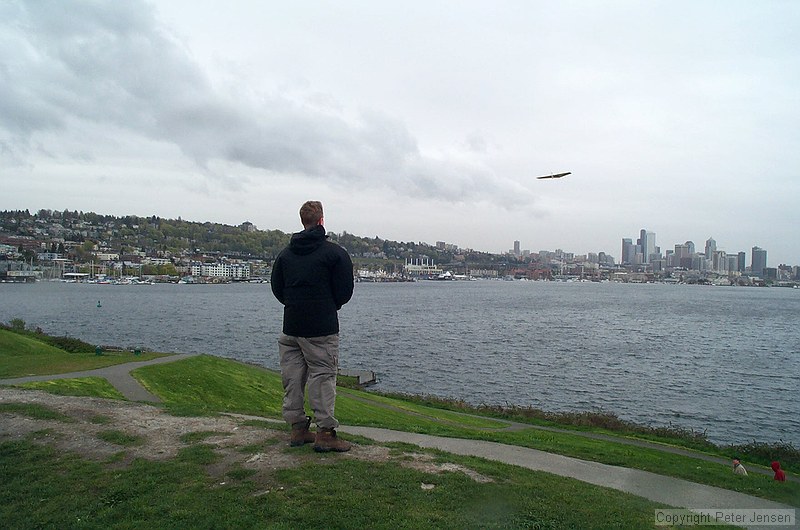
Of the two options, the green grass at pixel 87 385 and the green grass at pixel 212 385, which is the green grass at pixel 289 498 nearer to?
the green grass at pixel 87 385

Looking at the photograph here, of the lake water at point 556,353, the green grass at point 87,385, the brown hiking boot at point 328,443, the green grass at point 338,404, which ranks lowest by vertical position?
the lake water at point 556,353

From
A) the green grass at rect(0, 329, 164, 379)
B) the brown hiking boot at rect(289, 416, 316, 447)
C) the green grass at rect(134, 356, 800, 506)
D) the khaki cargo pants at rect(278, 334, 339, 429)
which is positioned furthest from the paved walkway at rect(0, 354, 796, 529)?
the green grass at rect(0, 329, 164, 379)

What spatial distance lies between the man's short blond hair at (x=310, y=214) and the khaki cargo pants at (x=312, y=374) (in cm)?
150

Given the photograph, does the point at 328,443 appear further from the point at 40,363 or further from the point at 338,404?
the point at 40,363

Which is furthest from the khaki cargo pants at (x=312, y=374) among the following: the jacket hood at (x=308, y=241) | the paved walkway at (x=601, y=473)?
the paved walkway at (x=601, y=473)

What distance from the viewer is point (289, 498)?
581 centimetres

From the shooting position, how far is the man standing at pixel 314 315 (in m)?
7.43

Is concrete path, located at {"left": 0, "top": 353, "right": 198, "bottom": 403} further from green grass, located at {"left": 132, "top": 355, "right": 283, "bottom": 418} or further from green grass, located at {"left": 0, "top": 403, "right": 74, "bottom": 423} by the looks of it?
green grass, located at {"left": 0, "top": 403, "right": 74, "bottom": 423}

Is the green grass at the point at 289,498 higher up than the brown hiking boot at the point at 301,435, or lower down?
lower down

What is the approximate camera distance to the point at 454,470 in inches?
284

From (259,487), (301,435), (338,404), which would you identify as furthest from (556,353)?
(259,487)

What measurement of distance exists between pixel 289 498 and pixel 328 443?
1682mm

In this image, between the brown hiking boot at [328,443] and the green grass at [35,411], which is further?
the green grass at [35,411]

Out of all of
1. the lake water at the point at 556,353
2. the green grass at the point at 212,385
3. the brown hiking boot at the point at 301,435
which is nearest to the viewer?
the brown hiking boot at the point at 301,435
